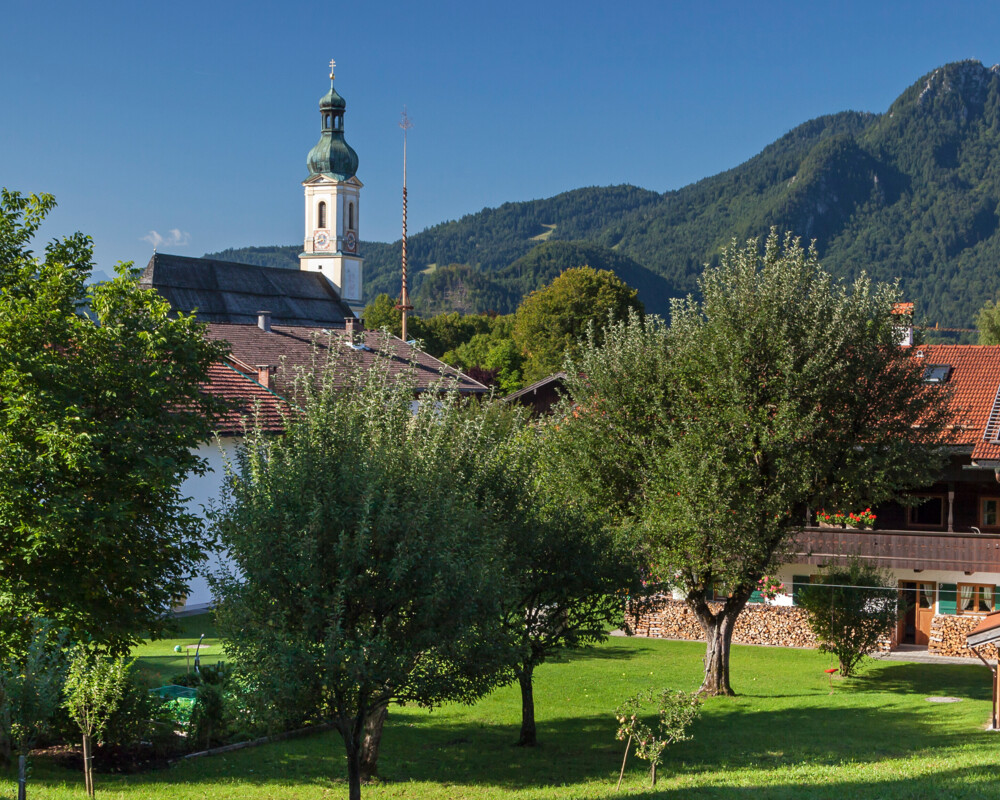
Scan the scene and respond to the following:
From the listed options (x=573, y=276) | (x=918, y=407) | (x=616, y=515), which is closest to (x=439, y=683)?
(x=616, y=515)

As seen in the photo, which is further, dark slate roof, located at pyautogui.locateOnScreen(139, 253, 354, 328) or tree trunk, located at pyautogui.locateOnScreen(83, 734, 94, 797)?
dark slate roof, located at pyautogui.locateOnScreen(139, 253, 354, 328)

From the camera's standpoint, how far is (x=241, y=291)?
316ft

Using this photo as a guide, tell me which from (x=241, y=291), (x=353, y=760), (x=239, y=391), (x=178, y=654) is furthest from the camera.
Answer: (x=241, y=291)

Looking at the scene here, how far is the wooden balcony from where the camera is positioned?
2730 cm

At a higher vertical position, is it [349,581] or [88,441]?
[88,441]

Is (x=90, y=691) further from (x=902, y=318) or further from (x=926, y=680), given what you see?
(x=926, y=680)

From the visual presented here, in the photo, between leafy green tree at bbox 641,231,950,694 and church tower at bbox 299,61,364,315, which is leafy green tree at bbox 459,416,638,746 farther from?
church tower at bbox 299,61,364,315

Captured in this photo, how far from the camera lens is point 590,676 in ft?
87.9

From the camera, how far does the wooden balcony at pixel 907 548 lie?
27297 mm

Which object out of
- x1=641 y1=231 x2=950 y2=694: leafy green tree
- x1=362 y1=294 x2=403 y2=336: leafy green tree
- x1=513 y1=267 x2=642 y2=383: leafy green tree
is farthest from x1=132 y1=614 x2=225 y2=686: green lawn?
x1=362 y1=294 x2=403 y2=336: leafy green tree

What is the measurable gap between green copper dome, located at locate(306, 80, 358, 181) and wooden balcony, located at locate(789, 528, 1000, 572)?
96991mm

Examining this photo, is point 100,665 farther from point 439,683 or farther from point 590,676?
point 590,676

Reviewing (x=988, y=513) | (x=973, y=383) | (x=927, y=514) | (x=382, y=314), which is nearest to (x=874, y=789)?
(x=927, y=514)

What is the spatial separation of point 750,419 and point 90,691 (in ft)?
47.1
